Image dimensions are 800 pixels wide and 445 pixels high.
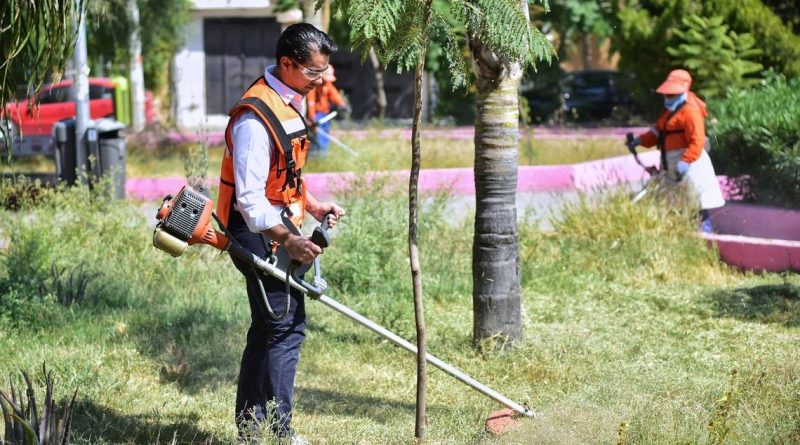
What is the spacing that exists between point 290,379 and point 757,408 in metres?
2.00

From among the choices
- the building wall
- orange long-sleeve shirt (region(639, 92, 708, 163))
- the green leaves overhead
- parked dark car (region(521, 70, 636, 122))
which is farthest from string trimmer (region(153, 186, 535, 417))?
the building wall

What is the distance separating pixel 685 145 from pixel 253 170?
6.00 m

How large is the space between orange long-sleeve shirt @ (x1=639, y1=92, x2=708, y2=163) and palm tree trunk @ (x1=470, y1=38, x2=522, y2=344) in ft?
11.8

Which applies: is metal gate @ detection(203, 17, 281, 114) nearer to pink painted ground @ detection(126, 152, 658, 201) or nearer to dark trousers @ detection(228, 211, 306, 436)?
pink painted ground @ detection(126, 152, 658, 201)

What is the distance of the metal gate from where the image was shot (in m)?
32.1

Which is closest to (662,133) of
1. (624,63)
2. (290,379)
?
(290,379)

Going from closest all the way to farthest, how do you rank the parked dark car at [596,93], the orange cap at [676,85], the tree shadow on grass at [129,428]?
the tree shadow on grass at [129,428], the orange cap at [676,85], the parked dark car at [596,93]

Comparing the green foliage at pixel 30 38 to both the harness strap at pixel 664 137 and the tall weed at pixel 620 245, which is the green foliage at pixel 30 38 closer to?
the tall weed at pixel 620 245

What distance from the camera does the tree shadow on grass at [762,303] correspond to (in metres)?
7.21

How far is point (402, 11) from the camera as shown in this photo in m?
4.43

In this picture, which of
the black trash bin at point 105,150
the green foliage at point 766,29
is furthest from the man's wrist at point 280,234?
the green foliage at point 766,29

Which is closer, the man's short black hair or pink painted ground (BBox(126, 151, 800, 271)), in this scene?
the man's short black hair

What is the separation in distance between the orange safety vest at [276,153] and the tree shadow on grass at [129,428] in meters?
1.05

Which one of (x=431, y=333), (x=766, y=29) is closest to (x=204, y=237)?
(x=431, y=333)
